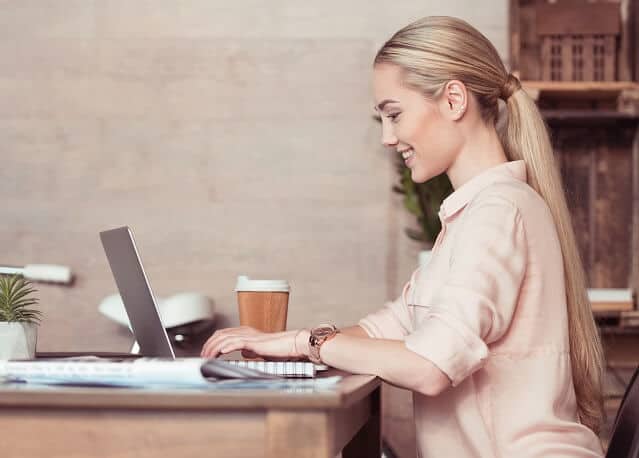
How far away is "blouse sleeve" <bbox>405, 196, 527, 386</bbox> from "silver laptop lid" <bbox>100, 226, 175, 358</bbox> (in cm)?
48

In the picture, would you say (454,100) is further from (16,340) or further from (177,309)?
(177,309)

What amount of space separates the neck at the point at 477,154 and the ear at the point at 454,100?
0.13 feet

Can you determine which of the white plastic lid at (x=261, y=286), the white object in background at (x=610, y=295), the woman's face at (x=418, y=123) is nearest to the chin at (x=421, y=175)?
the woman's face at (x=418, y=123)

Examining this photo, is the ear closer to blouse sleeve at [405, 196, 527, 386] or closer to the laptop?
blouse sleeve at [405, 196, 527, 386]

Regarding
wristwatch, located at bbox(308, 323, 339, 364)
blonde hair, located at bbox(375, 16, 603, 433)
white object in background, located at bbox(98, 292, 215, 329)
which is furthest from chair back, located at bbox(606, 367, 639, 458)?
white object in background, located at bbox(98, 292, 215, 329)

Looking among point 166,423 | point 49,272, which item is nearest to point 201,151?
point 49,272

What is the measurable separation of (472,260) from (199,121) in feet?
8.03

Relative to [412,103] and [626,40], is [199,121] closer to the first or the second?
[626,40]

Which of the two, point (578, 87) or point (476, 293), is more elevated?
point (578, 87)

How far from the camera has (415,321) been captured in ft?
5.63

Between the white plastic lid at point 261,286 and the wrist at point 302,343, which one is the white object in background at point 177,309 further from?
the wrist at point 302,343

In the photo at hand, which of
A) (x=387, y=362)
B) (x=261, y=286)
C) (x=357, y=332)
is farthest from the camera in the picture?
(x=357, y=332)

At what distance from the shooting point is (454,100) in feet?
5.54

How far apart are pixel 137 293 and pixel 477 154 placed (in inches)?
25.4
